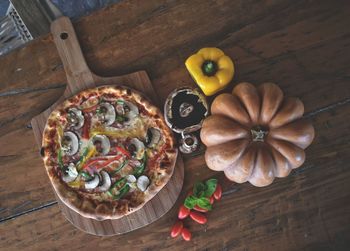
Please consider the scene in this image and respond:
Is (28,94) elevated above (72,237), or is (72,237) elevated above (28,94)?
(28,94)

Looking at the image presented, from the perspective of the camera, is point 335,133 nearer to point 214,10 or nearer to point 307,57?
point 307,57

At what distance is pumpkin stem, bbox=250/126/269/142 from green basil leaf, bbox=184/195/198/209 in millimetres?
603

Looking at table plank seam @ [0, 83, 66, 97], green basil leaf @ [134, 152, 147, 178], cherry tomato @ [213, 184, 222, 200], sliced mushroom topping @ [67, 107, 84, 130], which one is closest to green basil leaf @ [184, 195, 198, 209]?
cherry tomato @ [213, 184, 222, 200]

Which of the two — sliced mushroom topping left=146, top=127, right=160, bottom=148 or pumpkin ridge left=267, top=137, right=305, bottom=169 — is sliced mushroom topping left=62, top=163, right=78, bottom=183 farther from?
pumpkin ridge left=267, top=137, right=305, bottom=169

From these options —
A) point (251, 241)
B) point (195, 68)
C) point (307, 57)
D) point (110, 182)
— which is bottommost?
point (251, 241)

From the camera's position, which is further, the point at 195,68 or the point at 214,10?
the point at 214,10

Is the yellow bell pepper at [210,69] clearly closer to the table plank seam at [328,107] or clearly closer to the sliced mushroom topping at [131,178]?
the table plank seam at [328,107]

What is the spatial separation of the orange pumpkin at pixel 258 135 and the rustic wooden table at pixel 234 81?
375 millimetres

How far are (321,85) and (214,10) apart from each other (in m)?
0.92

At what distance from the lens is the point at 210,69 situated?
8.39ft

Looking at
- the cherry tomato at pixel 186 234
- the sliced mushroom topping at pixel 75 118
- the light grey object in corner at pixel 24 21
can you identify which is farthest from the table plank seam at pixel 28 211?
the light grey object in corner at pixel 24 21

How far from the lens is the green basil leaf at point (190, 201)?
262 centimetres

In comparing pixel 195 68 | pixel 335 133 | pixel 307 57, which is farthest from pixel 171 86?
pixel 335 133

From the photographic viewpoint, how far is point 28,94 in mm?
2850
